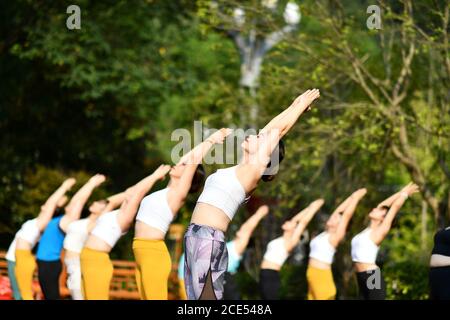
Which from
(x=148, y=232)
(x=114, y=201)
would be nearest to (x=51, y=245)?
(x=114, y=201)

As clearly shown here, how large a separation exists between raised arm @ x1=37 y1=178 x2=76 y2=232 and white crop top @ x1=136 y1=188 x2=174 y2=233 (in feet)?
11.3

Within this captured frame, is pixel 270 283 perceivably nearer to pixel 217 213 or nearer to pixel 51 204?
pixel 51 204

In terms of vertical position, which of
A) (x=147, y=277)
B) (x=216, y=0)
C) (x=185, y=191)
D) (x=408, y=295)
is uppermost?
(x=216, y=0)

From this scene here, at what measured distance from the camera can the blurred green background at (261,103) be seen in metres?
15.2

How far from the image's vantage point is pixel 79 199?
11.7 metres

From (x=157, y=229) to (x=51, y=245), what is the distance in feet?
13.8

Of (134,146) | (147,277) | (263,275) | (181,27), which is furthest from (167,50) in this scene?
(147,277)

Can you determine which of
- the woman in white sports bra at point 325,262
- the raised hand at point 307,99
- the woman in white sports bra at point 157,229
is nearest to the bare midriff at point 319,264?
the woman in white sports bra at point 325,262

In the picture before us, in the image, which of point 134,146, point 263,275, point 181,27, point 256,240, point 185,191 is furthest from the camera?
point 134,146

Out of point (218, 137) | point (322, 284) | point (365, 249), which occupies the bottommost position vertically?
point (322, 284)

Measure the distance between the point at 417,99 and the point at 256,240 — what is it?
20.1ft

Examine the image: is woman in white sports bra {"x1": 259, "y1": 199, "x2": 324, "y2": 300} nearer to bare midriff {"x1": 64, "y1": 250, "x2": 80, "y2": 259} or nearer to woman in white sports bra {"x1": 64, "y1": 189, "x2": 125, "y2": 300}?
woman in white sports bra {"x1": 64, "y1": 189, "x2": 125, "y2": 300}
